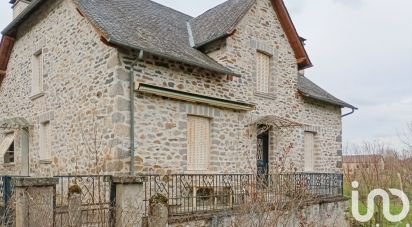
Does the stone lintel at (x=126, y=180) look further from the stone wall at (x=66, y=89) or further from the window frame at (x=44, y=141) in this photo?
the window frame at (x=44, y=141)

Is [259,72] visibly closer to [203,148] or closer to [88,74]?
[203,148]

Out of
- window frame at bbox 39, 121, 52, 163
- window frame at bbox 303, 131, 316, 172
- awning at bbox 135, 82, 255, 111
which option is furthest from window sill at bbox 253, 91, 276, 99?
window frame at bbox 39, 121, 52, 163

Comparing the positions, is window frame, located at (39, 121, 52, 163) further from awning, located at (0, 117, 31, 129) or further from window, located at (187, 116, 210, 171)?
window, located at (187, 116, 210, 171)

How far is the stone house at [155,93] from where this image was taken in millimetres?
10062

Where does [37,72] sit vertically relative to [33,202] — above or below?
above

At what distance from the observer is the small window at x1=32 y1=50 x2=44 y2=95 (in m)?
13.7

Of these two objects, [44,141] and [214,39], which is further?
[44,141]

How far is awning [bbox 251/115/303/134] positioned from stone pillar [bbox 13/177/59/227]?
27.7 feet

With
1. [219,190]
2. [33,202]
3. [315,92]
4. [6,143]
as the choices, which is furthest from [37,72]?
[315,92]

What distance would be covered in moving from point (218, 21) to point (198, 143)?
5.30 metres

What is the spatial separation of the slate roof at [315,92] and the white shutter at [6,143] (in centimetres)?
1204

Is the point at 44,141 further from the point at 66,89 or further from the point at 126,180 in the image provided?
the point at 126,180

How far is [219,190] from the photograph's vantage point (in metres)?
11.3

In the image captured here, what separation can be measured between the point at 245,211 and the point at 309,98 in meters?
9.97
